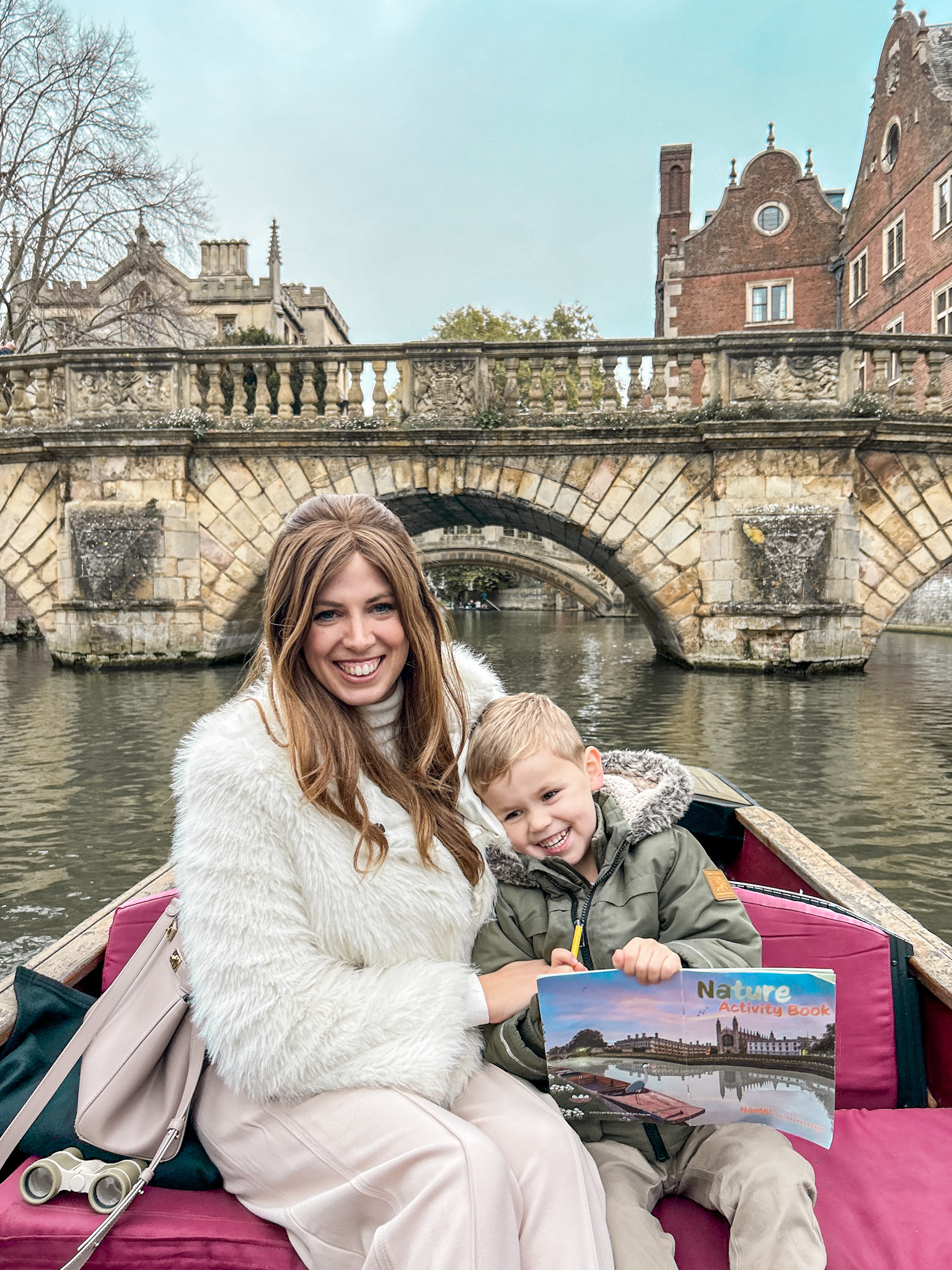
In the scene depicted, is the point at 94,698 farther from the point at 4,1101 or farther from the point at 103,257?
the point at 103,257

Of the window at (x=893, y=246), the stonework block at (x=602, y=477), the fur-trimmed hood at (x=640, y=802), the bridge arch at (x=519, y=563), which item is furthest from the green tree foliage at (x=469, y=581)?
the fur-trimmed hood at (x=640, y=802)

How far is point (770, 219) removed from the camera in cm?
2586

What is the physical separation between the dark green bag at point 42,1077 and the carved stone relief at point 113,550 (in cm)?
909

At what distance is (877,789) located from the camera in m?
5.07

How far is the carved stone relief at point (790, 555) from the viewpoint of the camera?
368 inches

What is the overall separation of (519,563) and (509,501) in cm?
1111

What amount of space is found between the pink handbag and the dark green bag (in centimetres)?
3

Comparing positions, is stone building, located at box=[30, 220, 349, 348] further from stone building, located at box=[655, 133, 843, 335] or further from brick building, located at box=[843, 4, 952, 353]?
brick building, located at box=[843, 4, 952, 353]

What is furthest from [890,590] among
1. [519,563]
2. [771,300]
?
[771,300]

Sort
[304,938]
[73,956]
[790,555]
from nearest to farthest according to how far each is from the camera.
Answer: [304,938] → [73,956] → [790,555]

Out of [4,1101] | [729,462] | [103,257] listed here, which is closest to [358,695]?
[4,1101]

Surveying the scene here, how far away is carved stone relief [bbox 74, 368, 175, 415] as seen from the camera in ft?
33.4

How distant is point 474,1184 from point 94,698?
309 inches

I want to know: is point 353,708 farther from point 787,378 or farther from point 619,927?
point 787,378
